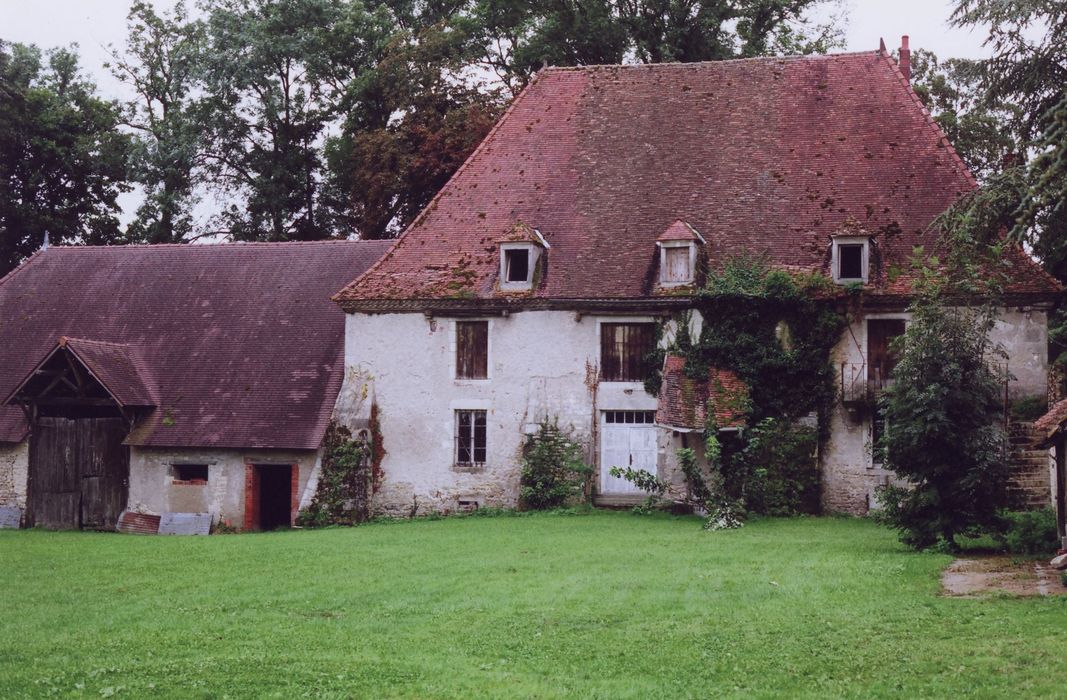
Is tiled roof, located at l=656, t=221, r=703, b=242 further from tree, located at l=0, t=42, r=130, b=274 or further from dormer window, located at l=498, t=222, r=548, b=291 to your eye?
tree, located at l=0, t=42, r=130, b=274

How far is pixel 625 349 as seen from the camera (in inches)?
1046

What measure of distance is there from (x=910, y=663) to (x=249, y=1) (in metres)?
36.9

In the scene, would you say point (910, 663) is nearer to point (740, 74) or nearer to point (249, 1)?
point (740, 74)

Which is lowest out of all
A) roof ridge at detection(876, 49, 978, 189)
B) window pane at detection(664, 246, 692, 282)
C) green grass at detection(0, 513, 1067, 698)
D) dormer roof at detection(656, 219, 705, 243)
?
green grass at detection(0, 513, 1067, 698)

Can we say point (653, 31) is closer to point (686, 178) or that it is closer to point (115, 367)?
point (686, 178)

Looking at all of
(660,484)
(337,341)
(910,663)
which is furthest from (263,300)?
(910,663)

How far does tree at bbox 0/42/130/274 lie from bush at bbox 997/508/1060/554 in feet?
114

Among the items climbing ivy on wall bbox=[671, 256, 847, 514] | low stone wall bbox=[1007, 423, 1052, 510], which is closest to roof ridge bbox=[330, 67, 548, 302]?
climbing ivy on wall bbox=[671, 256, 847, 514]

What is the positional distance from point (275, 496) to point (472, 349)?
20.9 feet

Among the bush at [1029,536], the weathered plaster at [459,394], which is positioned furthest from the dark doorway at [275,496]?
the bush at [1029,536]

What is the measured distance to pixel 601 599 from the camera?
1468 cm

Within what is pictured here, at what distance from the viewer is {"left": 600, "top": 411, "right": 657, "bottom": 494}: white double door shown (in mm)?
26422

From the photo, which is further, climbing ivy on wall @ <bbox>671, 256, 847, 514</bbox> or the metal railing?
climbing ivy on wall @ <bbox>671, 256, 847, 514</bbox>

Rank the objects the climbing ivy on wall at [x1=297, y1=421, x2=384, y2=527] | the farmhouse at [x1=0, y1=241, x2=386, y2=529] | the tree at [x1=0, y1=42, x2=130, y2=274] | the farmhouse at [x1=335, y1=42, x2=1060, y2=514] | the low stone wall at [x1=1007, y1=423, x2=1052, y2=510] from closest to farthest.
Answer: the low stone wall at [x1=1007, y1=423, x2=1052, y2=510]
the farmhouse at [x1=335, y1=42, x2=1060, y2=514]
the climbing ivy on wall at [x1=297, y1=421, x2=384, y2=527]
the farmhouse at [x1=0, y1=241, x2=386, y2=529]
the tree at [x1=0, y1=42, x2=130, y2=274]
